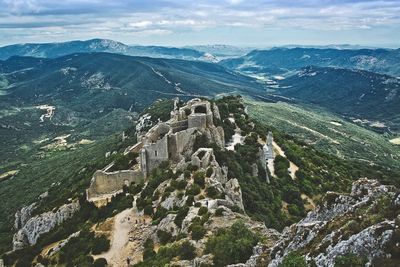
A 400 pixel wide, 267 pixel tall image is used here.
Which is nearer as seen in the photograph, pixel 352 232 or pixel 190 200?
pixel 352 232

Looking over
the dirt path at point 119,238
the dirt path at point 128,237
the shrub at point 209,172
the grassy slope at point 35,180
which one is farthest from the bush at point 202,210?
the grassy slope at point 35,180

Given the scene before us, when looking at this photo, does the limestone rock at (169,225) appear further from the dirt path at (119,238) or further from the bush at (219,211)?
the dirt path at (119,238)

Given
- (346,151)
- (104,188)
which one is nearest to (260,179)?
(104,188)

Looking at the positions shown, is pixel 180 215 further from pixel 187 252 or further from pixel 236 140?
pixel 236 140

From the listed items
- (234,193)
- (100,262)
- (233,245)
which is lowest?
(100,262)

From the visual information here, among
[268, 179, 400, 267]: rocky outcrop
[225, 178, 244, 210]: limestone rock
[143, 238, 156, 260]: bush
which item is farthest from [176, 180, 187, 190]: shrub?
[268, 179, 400, 267]: rocky outcrop

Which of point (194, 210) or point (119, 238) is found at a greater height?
point (194, 210)

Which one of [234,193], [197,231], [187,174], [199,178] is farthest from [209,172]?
[197,231]
